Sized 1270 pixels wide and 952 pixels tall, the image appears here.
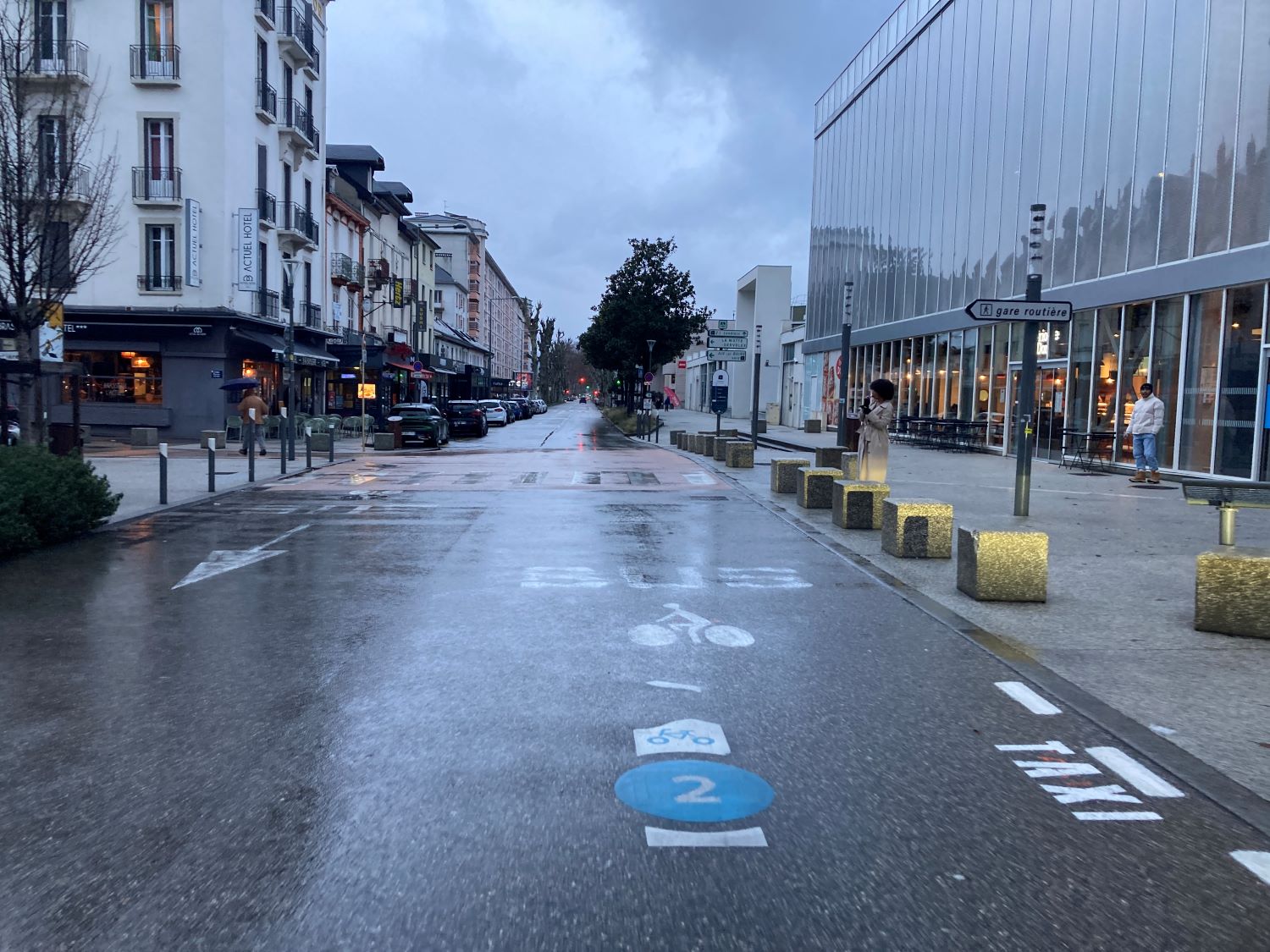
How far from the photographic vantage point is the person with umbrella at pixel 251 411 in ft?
76.5

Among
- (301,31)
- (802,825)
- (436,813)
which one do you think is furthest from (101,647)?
(301,31)

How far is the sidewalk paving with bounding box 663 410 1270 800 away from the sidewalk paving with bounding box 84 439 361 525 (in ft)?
30.0

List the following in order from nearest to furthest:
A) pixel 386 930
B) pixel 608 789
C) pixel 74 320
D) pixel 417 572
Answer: pixel 386 930
pixel 608 789
pixel 417 572
pixel 74 320

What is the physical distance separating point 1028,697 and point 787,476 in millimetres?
11675

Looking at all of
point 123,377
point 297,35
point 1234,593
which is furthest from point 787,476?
point 297,35

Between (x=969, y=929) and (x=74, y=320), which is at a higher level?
(x=74, y=320)

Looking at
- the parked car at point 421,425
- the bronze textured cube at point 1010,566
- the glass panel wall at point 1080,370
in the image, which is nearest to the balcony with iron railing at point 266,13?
the parked car at point 421,425

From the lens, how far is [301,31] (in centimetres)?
3781

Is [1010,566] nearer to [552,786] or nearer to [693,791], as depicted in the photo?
[693,791]

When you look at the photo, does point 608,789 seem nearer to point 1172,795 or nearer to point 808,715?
point 808,715

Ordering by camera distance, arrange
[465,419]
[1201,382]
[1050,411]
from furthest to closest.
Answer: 1. [465,419]
2. [1050,411]
3. [1201,382]

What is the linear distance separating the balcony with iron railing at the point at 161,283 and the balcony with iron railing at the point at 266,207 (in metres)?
3.59

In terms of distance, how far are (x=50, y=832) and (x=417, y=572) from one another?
5.65 m

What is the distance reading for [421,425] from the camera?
32281 mm
